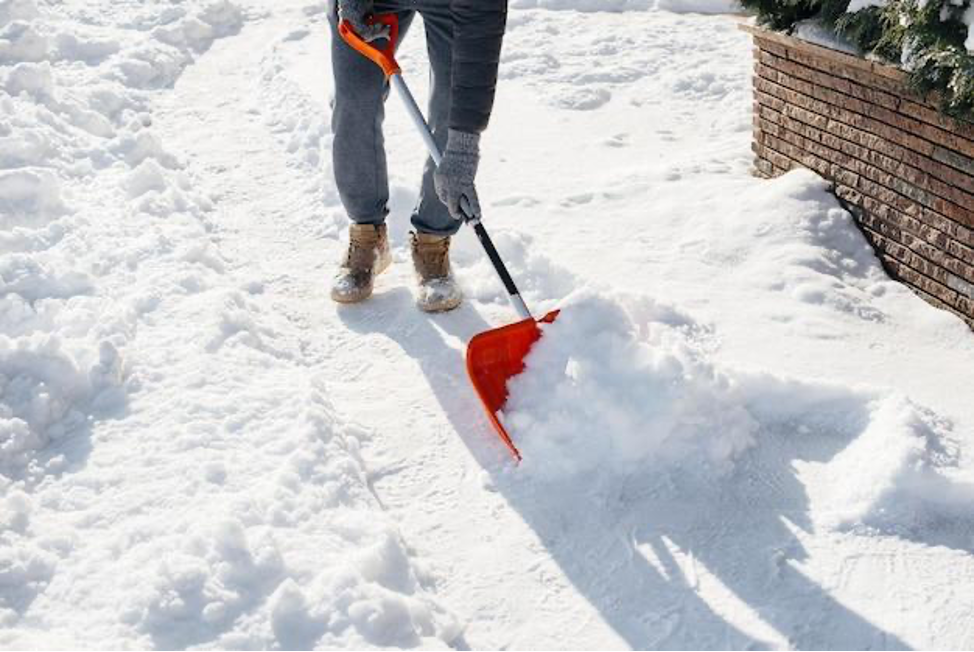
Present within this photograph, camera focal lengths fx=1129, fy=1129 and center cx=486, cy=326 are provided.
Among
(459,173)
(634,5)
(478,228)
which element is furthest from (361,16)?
(634,5)

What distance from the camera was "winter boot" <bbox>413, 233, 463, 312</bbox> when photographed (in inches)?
146

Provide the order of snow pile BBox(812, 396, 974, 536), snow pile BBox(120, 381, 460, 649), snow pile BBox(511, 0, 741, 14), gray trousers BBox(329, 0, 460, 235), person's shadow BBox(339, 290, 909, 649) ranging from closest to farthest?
snow pile BBox(120, 381, 460, 649) < person's shadow BBox(339, 290, 909, 649) < snow pile BBox(812, 396, 974, 536) < gray trousers BBox(329, 0, 460, 235) < snow pile BBox(511, 0, 741, 14)

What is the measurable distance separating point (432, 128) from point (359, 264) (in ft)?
1.70

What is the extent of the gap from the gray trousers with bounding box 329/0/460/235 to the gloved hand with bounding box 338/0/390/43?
0.09m

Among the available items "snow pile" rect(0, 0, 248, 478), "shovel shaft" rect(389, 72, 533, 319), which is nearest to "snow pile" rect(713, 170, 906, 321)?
"shovel shaft" rect(389, 72, 533, 319)

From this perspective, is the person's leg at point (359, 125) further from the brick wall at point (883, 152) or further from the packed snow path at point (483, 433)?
the brick wall at point (883, 152)

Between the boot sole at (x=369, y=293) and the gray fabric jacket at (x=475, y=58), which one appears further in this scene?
the boot sole at (x=369, y=293)

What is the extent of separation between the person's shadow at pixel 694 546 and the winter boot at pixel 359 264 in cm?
84

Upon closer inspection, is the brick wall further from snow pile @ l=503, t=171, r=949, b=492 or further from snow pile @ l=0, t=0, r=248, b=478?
snow pile @ l=0, t=0, r=248, b=478

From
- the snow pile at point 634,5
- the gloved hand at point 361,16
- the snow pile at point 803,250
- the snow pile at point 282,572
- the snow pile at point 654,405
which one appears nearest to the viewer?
the snow pile at point 282,572

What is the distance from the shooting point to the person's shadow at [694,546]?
2.32 m

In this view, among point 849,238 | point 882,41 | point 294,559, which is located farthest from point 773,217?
point 294,559

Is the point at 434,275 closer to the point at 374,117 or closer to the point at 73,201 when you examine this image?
the point at 374,117

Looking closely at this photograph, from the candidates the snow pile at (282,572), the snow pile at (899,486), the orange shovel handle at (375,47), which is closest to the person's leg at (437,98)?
the orange shovel handle at (375,47)
